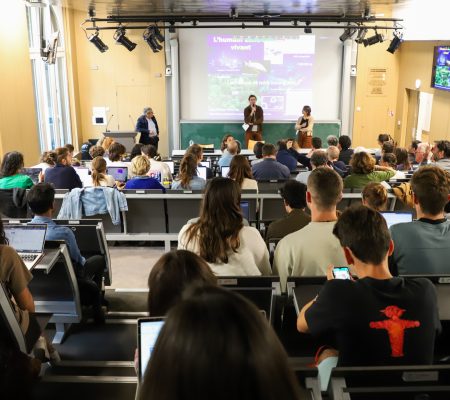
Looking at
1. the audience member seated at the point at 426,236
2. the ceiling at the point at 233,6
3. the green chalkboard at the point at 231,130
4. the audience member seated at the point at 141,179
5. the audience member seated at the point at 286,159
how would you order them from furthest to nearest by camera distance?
the green chalkboard at the point at 231,130 → the ceiling at the point at 233,6 → the audience member seated at the point at 286,159 → the audience member seated at the point at 141,179 → the audience member seated at the point at 426,236

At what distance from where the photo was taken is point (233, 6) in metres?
9.19

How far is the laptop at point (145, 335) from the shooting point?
164cm

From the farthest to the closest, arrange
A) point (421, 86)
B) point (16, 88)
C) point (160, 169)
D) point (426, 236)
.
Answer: point (421, 86)
point (16, 88)
point (160, 169)
point (426, 236)

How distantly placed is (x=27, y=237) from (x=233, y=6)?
7.28 metres

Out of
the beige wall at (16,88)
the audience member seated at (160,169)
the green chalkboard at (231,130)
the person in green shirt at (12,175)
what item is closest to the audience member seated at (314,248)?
the person in green shirt at (12,175)

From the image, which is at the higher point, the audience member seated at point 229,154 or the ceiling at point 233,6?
the ceiling at point 233,6

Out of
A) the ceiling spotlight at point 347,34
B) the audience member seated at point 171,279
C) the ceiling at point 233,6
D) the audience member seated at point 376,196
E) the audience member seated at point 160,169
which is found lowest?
the audience member seated at point 160,169

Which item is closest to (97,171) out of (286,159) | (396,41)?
(286,159)

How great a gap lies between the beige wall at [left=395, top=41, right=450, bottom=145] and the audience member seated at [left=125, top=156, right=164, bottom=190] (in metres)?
7.22

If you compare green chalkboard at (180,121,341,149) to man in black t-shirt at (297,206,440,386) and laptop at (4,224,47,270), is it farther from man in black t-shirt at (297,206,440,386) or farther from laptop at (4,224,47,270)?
man in black t-shirt at (297,206,440,386)

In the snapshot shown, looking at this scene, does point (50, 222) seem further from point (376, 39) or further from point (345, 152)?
point (376, 39)

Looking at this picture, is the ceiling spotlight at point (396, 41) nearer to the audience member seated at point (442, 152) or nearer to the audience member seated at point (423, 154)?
the audience member seated at point (423, 154)

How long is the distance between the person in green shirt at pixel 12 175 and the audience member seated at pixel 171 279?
13.9ft

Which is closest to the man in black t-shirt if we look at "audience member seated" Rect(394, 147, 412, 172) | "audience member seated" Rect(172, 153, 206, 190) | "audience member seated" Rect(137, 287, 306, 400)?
"audience member seated" Rect(137, 287, 306, 400)
